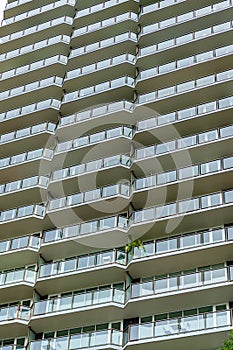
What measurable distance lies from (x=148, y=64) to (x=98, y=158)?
7.63 m

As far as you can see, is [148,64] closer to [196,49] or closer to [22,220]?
[196,49]

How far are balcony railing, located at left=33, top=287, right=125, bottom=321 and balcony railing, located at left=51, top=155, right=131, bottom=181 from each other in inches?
285

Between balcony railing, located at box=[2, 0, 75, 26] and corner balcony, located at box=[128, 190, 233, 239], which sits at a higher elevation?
balcony railing, located at box=[2, 0, 75, 26]

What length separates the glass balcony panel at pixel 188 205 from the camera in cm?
3075

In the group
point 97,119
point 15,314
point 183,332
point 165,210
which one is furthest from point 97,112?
point 183,332

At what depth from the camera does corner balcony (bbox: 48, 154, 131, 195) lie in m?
34.8

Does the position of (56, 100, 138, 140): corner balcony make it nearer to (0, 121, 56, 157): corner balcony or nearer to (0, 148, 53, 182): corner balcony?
(0, 121, 56, 157): corner balcony

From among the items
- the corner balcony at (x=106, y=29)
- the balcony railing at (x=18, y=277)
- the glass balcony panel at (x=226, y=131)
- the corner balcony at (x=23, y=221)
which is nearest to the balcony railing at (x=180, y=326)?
the balcony railing at (x=18, y=277)

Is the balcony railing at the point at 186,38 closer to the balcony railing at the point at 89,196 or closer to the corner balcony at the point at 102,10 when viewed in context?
the corner balcony at the point at 102,10

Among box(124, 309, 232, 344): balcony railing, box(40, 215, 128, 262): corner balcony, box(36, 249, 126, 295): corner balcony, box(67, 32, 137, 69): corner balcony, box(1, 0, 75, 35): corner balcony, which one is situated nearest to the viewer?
box(124, 309, 232, 344): balcony railing

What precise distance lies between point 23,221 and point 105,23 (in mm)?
17036

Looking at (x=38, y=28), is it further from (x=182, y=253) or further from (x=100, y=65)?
(x=182, y=253)

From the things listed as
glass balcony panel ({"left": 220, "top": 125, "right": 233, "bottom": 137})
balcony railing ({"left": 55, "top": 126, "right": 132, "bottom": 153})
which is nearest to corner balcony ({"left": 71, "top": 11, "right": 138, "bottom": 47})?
balcony railing ({"left": 55, "top": 126, "right": 132, "bottom": 153})

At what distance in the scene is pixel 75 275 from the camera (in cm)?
3128
